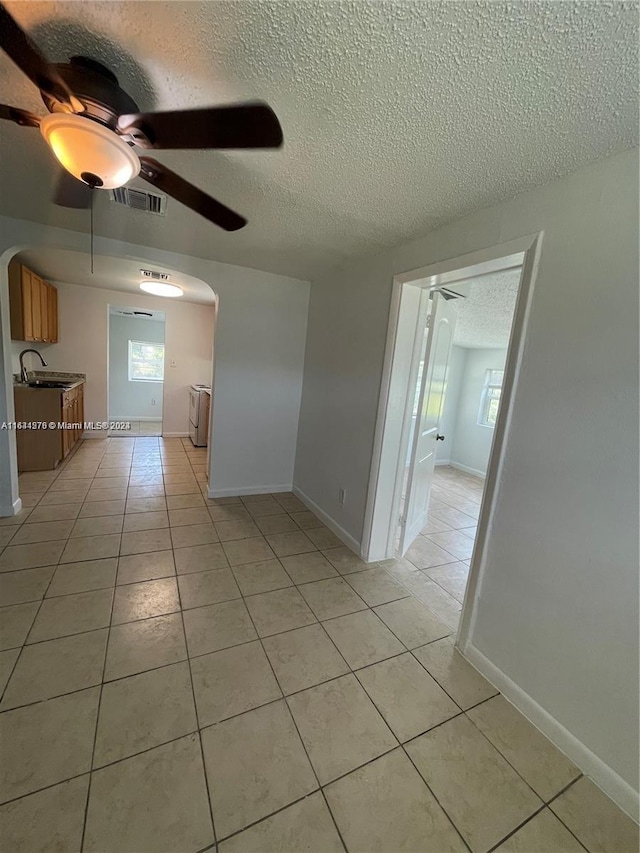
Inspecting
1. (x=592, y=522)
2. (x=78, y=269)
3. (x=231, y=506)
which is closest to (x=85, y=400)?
(x=78, y=269)

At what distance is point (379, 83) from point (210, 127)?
545 millimetres

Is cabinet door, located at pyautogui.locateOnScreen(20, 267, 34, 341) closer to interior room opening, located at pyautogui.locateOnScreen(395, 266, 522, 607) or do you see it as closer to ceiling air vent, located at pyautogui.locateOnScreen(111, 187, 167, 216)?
ceiling air vent, located at pyautogui.locateOnScreen(111, 187, 167, 216)

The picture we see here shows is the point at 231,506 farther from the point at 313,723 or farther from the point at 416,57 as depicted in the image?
the point at 416,57

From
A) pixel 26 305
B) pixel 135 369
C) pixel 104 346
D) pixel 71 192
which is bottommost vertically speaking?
pixel 135 369

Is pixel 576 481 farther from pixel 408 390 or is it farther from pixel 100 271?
pixel 100 271

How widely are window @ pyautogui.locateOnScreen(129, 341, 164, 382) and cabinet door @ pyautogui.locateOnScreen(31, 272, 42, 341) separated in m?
2.95

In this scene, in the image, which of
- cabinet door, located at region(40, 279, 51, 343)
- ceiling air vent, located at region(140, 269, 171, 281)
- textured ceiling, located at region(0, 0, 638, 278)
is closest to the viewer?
textured ceiling, located at region(0, 0, 638, 278)

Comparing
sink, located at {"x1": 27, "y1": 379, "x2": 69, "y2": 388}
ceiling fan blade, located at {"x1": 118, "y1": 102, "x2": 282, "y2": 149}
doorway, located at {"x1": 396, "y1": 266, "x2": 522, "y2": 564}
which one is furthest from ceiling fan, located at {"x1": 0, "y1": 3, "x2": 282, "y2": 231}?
sink, located at {"x1": 27, "y1": 379, "x2": 69, "y2": 388}

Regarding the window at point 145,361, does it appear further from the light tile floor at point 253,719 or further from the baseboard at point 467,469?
the baseboard at point 467,469

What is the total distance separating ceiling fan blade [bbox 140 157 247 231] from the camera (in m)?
1.22

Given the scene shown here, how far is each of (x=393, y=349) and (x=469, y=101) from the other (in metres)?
1.35

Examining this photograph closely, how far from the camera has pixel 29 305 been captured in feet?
→ 12.1

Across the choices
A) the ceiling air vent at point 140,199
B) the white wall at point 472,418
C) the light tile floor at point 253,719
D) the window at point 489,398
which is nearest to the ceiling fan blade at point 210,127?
the ceiling air vent at point 140,199

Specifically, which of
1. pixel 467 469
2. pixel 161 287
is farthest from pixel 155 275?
pixel 467 469
